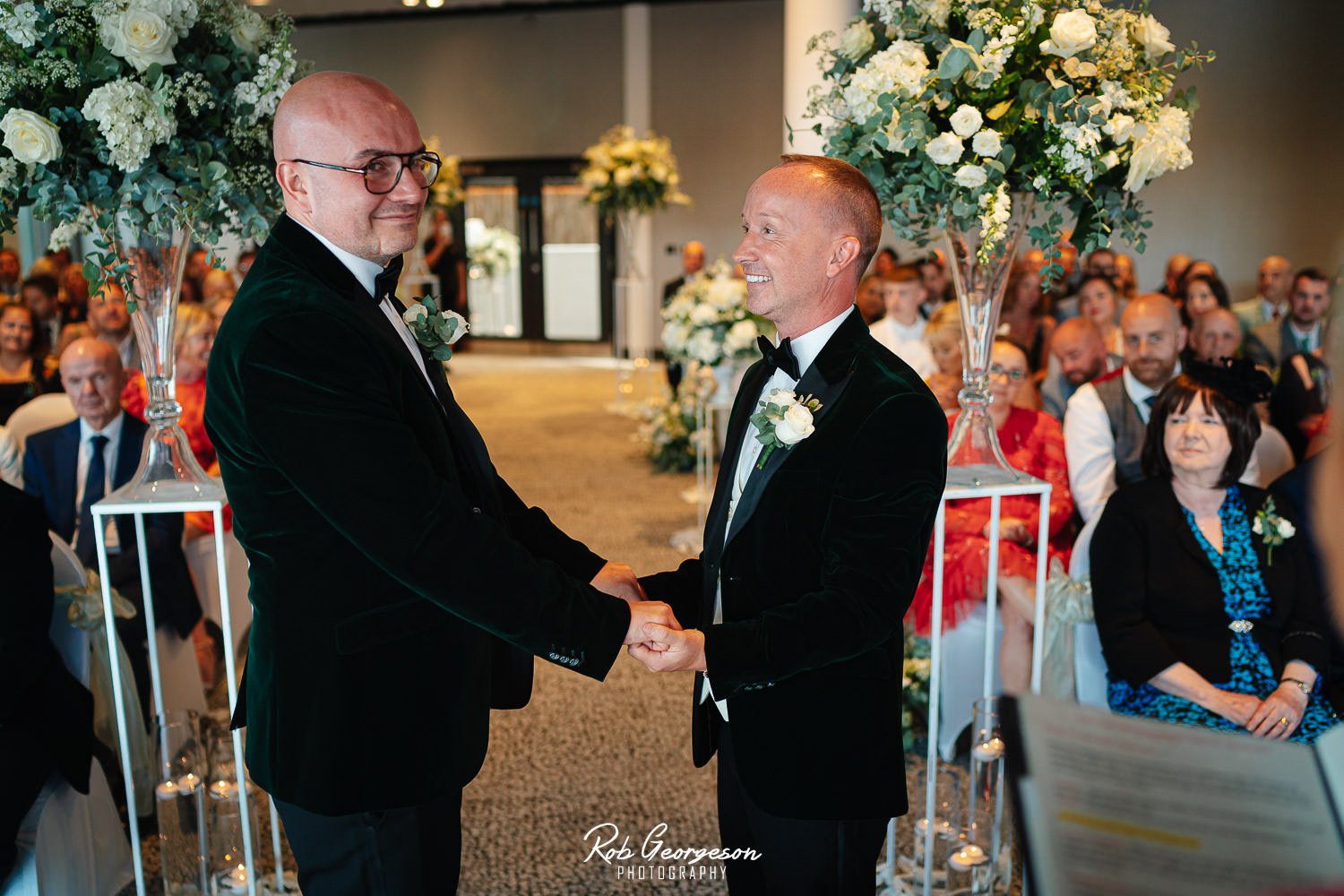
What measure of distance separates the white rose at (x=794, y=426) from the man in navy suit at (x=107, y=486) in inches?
101

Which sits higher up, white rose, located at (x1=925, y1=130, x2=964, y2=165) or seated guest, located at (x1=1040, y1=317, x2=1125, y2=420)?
white rose, located at (x1=925, y1=130, x2=964, y2=165)

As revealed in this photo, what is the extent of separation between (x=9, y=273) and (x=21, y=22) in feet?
25.4

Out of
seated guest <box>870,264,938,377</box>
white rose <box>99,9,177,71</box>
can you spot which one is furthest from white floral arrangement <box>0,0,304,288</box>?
seated guest <box>870,264,938,377</box>

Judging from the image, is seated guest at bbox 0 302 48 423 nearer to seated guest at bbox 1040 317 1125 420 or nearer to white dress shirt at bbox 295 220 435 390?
white dress shirt at bbox 295 220 435 390

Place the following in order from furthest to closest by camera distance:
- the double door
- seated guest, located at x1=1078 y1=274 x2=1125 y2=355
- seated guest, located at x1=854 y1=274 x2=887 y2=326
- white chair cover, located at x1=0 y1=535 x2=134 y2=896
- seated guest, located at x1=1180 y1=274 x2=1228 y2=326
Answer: the double door, seated guest, located at x1=854 y1=274 x2=887 y2=326, seated guest, located at x1=1180 y1=274 x2=1228 y2=326, seated guest, located at x1=1078 y1=274 x2=1125 y2=355, white chair cover, located at x1=0 y1=535 x2=134 y2=896

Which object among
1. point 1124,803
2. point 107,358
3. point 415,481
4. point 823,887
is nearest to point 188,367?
point 107,358

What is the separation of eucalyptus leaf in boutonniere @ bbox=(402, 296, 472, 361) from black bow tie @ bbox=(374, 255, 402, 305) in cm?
11

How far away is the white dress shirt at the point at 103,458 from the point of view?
3688mm

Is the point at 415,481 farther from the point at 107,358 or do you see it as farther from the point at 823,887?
the point at 107,358

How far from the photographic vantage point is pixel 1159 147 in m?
2.35

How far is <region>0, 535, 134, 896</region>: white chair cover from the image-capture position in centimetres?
246

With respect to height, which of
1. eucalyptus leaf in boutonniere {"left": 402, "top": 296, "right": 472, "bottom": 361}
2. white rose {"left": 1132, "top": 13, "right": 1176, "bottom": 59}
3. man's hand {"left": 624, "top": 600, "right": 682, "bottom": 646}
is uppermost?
white rose {"left": 1132, "top": 13, "right": 1176, "bottom": 59}

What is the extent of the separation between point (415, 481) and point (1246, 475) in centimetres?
323

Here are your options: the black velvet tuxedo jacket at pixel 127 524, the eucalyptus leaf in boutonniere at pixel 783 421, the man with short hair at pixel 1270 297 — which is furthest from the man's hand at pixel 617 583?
the man with short hair at pixel 1270 297
